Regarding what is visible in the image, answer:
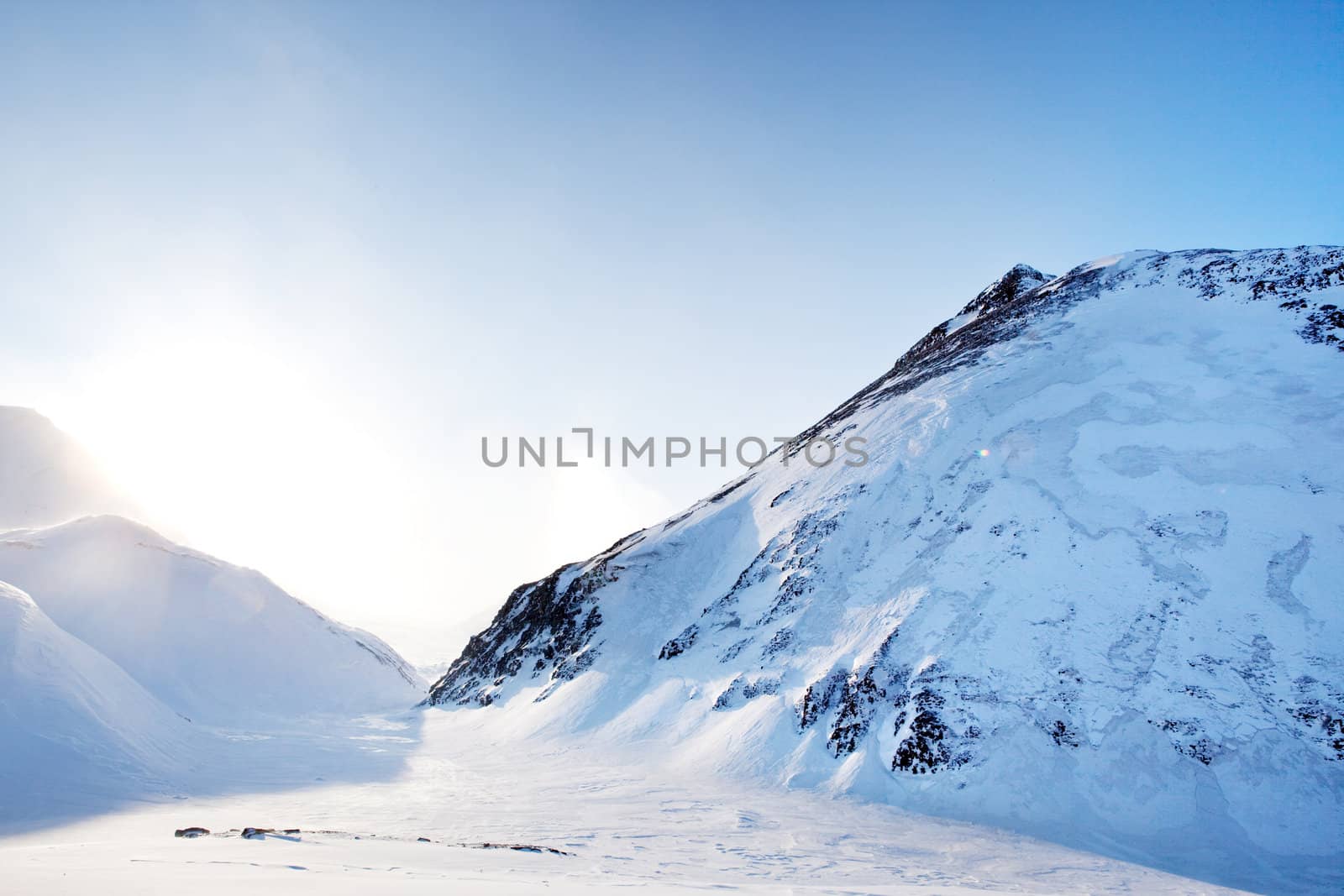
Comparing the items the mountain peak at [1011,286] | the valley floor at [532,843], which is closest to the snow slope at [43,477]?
the valley floor at [532,843]

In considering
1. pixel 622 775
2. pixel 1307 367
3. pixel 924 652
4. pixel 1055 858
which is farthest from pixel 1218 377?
pixel 622 775

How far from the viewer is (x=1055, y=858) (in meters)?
13.3

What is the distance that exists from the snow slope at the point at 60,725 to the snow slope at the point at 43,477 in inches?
3250

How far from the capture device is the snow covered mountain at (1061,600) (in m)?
15.8

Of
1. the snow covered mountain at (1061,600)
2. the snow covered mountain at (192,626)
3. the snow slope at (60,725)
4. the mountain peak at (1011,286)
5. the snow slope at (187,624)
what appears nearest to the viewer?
the snow covered mountain at (1061,600)

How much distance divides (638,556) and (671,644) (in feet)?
28.3

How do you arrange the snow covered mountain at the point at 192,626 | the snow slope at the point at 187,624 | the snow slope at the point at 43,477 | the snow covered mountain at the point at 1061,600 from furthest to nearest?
the snow slope at the point at 43,477 < the snow slope at the point at 187,624 < the snow covered mountain at the point at 192,626 < the snow covered mountain at the point at 1061,600

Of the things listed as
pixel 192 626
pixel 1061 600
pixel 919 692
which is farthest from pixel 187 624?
pixel 1061 600

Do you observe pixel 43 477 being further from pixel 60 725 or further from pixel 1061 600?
pixel 1061 600

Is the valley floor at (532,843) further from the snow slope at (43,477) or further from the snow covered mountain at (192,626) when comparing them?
the snow slope at (43,477)

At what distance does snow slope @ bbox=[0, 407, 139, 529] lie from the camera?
81875mm

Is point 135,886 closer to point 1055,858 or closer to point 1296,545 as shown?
point 1055,858

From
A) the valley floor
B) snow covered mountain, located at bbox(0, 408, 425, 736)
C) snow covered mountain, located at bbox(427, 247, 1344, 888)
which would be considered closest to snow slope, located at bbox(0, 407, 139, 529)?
snow covered mountain, located at bbox(0, 408, 425, 736)

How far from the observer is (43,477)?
86.6m
